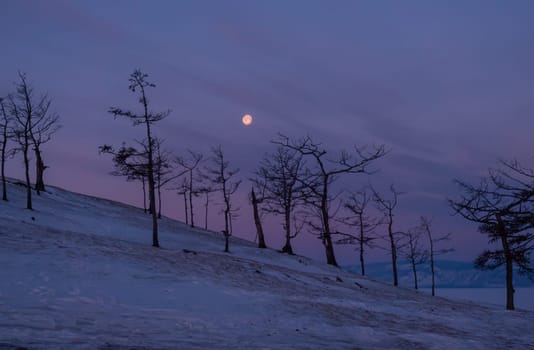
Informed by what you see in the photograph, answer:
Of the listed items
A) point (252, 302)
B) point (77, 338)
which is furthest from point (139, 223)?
point (77, 338)

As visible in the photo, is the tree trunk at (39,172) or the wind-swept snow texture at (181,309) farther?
the tree trunk at (39,172)

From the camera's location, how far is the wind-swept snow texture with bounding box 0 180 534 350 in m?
8.01

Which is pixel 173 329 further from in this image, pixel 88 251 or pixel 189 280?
pixel 88 251

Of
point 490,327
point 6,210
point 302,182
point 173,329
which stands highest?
point 302,182

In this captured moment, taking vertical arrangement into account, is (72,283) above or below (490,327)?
above

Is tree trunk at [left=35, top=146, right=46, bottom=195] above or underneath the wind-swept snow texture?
above

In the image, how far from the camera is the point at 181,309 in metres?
11.8

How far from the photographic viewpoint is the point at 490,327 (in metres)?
14.5

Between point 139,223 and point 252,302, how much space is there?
90.5 feet

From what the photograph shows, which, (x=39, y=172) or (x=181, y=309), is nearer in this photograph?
(x=181, y=309)

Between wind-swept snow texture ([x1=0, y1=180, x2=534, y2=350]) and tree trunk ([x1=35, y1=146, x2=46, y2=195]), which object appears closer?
wind-swept snow texture ([x1=0, y1=180, x2=534, y2=350])

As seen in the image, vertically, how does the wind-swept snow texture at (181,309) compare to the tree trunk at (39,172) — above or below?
below

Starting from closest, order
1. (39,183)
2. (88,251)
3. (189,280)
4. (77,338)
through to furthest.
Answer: (77,338), (189,280), (88,251), (39,183)

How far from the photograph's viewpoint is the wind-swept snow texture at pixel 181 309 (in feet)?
26.3
